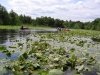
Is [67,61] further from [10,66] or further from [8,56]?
[8,56]

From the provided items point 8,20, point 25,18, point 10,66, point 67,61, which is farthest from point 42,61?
point 25,18

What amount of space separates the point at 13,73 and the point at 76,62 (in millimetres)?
3333

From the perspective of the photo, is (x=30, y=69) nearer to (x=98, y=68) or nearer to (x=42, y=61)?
(x=42, y=61)

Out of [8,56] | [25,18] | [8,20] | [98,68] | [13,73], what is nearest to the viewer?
[13,73]

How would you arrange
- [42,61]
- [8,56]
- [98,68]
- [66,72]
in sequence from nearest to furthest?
[66,72] < [98,68] < [42,61] < [8,56]

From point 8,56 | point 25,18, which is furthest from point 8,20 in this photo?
point 8,56

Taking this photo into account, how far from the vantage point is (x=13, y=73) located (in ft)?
30.9

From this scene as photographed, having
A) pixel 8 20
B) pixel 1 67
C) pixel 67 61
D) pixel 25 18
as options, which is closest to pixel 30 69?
pixel 1 67

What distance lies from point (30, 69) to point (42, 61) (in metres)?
1.90

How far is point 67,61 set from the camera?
11.1 meters

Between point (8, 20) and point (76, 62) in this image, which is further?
point (8, 20)

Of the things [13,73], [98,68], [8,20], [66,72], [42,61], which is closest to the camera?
[13,73]

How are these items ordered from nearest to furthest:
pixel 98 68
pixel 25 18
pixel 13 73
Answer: pixel 13 73
pixel 98 68
pixel 25 18

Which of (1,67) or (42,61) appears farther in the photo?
(42,61)
